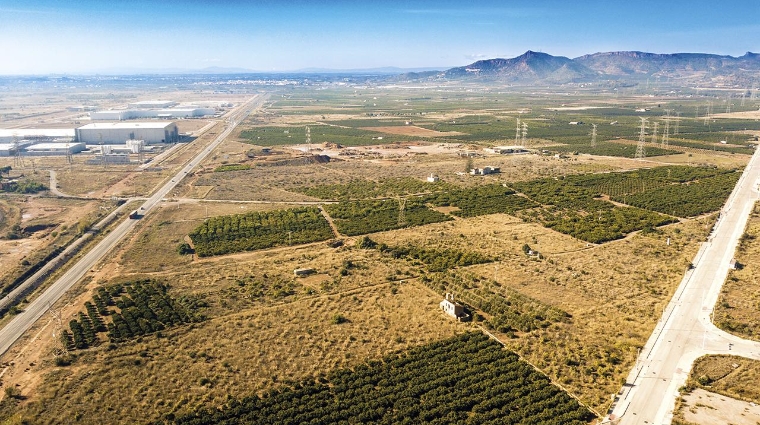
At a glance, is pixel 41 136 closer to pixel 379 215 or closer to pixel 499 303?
pixel 379 215

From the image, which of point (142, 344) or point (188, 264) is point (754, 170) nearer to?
point (188, 264)

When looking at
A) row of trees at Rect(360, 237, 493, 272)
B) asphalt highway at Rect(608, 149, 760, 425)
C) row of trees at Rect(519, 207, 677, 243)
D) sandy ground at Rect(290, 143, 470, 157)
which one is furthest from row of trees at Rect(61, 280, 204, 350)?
sandy ground at Rect(290, 143, 470, 157)

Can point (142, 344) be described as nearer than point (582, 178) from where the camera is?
Yes

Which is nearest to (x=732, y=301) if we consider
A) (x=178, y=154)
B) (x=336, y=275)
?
(x=336, y=275)

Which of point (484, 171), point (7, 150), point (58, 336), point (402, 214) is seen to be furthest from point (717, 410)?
point (7, 150)

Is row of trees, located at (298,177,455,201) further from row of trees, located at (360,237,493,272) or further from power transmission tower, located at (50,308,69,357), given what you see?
power transmission tower, located at (50,308,69,357)

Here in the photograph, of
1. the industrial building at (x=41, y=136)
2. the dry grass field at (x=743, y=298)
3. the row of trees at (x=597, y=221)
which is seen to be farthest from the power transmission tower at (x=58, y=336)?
the industrial building at (x=41, y=136)
